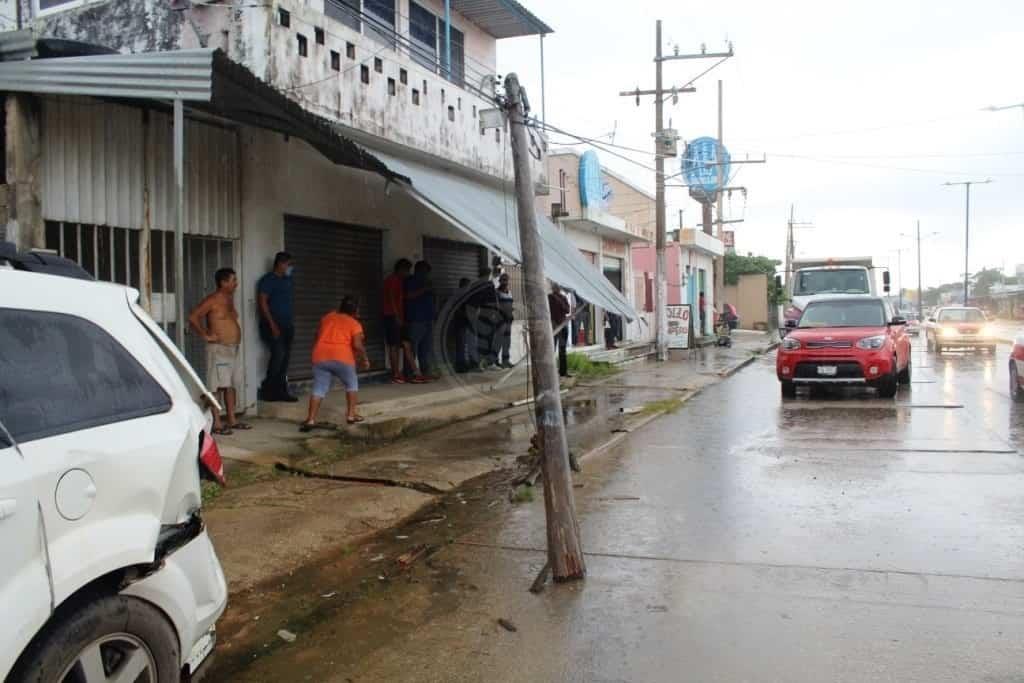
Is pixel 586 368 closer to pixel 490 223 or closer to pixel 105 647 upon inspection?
pixel 490 223

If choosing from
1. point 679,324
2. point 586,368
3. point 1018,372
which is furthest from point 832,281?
point 1018,372

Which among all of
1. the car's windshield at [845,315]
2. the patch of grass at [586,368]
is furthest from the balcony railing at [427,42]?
the car's windshield at [845,315]

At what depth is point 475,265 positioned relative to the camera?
15.3 m

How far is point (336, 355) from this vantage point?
8422mm

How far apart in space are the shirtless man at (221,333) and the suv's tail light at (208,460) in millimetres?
4836

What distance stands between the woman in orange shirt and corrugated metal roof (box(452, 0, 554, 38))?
8136 mm

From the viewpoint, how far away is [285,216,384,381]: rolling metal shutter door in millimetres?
10367

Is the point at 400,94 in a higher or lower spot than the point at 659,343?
higher

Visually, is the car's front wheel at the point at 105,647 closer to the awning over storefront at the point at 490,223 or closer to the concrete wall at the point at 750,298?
the awning over storefront at the point at 490,223

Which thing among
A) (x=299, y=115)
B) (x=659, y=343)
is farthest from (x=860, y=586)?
(x=659, y=343)

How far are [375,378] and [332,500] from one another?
5.47m

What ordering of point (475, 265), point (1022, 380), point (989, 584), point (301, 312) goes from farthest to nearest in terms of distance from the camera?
point (475, 265)
point (1022, 380)
point (301, 312)
point (989, 584)

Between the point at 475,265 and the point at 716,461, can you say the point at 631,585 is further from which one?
→ the point at 475,265

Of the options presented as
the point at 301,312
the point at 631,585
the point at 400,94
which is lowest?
the point at 631,585
